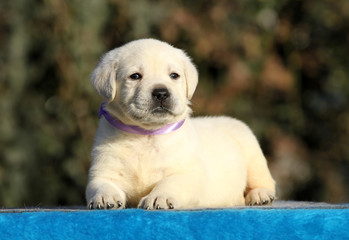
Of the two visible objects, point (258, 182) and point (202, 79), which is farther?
point (202, 79)

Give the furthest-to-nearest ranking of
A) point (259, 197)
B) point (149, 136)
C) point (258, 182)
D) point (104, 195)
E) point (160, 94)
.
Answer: point (258, 182), point (259, 197), point (149, 136), point (160, 94), point (104, 195)

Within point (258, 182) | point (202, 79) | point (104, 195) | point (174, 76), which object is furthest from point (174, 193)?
point (202, 79)

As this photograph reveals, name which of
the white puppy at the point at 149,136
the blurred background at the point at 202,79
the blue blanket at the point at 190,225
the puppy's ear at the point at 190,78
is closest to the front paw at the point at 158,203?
the white puppy at the point at 149,136

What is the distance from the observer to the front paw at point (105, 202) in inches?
146

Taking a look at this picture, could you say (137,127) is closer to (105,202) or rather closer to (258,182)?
(105,202)

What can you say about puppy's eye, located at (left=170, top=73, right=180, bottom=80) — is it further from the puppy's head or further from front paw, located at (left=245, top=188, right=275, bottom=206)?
front paw, located at (left=245, top=188, right=275, bottom=206)

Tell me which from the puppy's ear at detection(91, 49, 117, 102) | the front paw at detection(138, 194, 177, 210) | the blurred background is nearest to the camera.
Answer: the front paw at detection(138, 194, 177, 210)

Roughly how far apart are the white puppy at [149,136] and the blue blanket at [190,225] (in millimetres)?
546

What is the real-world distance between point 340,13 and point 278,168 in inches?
109

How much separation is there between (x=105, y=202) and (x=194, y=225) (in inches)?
28.6

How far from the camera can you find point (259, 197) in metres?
4.86

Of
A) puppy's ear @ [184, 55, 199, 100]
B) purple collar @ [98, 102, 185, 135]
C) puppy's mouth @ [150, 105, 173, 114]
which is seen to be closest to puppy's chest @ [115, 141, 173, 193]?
purple collar @ [98, 102, 185, 135]

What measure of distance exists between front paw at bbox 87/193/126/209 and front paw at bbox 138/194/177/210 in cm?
14

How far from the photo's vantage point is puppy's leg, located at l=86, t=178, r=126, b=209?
A: 3.73 metres
